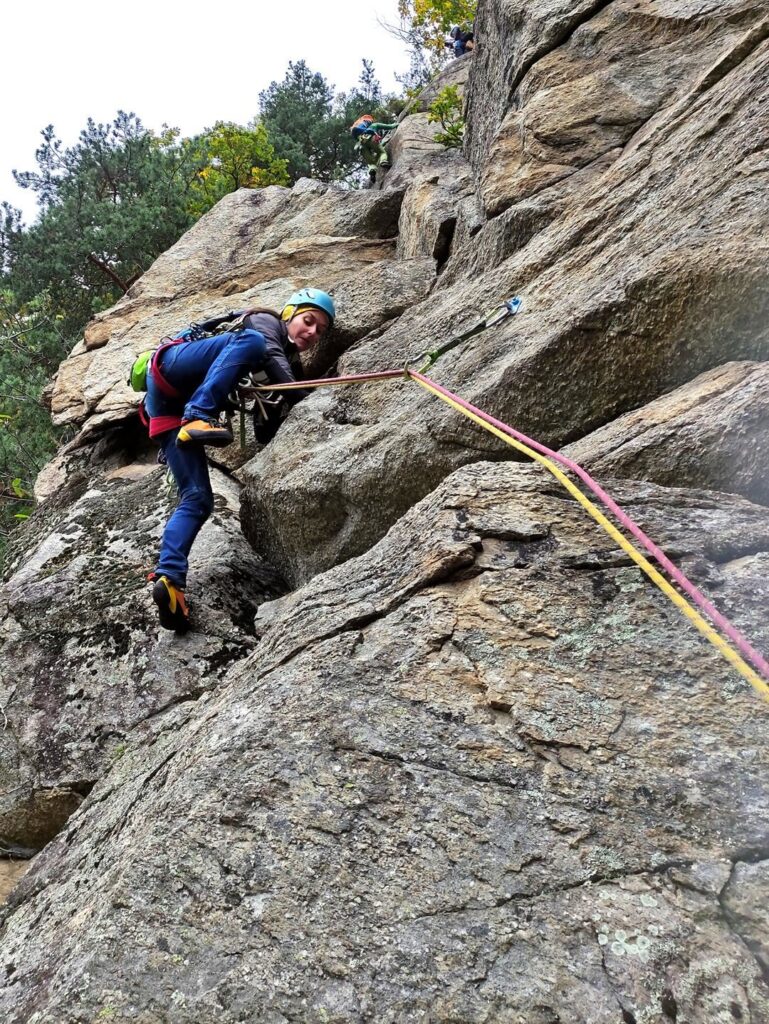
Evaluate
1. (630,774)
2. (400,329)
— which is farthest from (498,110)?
(630,774)

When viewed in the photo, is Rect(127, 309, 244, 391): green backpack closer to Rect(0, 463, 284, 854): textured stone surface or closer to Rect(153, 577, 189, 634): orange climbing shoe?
Rect(0, 463, 284, 854): textured stone surface

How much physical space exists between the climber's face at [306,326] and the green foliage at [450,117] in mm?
7437

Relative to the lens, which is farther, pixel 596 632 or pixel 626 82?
pixel 626 82

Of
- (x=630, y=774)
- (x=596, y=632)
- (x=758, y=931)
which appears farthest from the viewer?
(x=596, y=632)

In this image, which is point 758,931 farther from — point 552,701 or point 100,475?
point 100,475

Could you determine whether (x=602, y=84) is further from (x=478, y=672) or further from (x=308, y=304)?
(x=478, y=672)

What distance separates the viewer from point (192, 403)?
484cm

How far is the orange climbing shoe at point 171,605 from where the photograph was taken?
4.48 m

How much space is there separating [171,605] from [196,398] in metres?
1.35

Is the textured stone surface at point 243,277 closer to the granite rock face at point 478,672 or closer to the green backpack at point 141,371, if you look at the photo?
the granite rock face at point 478,672

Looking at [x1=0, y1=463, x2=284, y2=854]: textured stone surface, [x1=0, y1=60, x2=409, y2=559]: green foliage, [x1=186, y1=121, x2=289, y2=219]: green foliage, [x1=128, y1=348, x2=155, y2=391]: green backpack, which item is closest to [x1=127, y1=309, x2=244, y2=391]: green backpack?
[x1=128, y1=348, x2=155, y2=391]: green backpack

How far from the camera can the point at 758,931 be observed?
5.14 feet

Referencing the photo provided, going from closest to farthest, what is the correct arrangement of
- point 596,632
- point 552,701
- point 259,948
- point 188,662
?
point 259,948 < point 552,701 < point 596,632 < point 188,662

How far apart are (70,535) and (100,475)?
1571 mm
